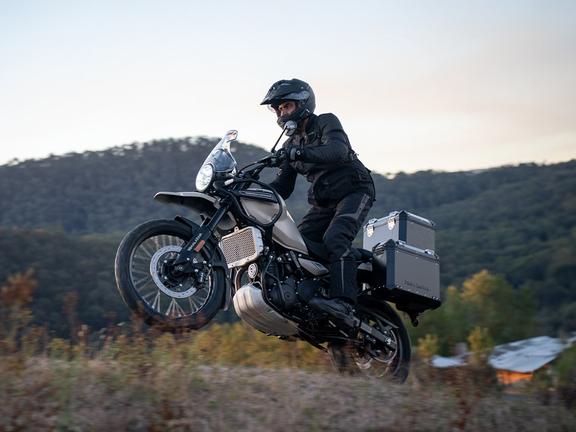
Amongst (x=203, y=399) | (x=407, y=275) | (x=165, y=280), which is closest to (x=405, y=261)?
(x=407, y=275)

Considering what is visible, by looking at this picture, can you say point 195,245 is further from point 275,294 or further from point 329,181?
point 329,181

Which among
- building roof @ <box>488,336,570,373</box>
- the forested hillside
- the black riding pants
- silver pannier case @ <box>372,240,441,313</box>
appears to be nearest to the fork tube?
the black riding pants

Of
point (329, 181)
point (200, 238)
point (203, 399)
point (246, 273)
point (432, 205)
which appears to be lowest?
point (203, 399)

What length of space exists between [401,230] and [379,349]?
43.3 inches

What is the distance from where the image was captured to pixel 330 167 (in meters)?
8.06

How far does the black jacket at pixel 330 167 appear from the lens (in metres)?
7.89

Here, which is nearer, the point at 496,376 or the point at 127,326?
the point at 127,326

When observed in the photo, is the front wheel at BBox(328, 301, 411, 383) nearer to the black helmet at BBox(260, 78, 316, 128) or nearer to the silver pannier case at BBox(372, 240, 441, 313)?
the silver pannier case at BBox(372, 240, 441, 313)

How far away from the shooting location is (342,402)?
610 centimetres

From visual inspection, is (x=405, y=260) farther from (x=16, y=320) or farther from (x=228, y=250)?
(x=16, y=320)

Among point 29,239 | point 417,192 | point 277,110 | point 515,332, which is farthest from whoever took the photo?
point 417,192

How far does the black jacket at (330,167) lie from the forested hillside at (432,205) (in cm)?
4122

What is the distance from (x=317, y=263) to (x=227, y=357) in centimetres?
110

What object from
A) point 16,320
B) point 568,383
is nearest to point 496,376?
point 568,383
